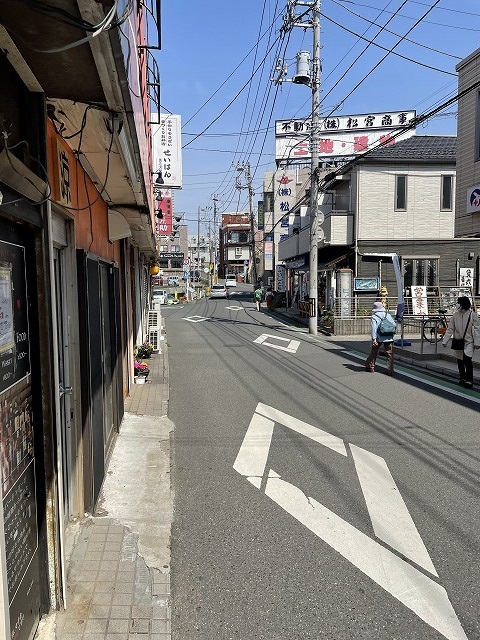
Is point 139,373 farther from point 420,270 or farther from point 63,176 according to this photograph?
point 420,270

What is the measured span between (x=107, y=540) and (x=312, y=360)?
Result: 9643 millimetres

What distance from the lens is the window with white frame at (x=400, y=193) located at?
2100 centimetres

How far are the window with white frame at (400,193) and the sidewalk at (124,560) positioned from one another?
729 inches

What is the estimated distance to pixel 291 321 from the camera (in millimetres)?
24844

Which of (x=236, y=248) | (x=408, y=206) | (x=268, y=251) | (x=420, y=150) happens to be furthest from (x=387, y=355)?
(x=236, y=248)

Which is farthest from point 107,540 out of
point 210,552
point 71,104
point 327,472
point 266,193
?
point 266,193

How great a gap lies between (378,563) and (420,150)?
21.5 metres

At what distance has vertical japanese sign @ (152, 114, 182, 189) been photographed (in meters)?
13.0

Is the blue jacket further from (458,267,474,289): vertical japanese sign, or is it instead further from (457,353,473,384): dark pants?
(458,267,474,289): vertical japanese sign

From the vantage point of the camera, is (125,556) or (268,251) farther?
(268,251)

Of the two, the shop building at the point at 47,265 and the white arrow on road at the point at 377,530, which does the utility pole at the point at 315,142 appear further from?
the shop building at the point at 47,265

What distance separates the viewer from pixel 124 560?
3.47 m

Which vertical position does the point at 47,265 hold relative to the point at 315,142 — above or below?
below

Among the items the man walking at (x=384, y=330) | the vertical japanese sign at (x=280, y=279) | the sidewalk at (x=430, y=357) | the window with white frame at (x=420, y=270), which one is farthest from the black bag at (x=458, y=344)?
the vertical japanese sign at (x=280, y=279)
